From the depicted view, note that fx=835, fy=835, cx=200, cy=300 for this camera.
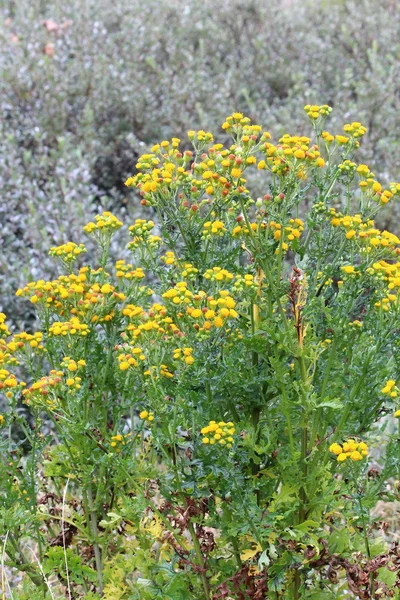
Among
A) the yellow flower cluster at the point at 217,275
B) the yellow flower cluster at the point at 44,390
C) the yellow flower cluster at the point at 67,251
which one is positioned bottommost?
the yellow flower cluster at the point at 44,390

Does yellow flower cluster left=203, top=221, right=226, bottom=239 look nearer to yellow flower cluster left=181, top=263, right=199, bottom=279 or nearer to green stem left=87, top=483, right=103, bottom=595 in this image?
yellow flower cluster left=181, top=263, right=199, bottom=279

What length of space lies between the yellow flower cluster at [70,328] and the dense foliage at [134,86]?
254 centimetres

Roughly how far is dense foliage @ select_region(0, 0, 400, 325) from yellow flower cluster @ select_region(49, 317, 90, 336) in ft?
8.32

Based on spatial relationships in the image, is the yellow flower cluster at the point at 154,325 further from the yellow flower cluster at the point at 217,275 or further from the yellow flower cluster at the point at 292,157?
the yellow flower cluster at the point at 292,157

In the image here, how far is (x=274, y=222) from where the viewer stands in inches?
89.4

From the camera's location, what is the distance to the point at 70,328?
2.33m

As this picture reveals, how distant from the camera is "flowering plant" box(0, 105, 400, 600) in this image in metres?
2.15

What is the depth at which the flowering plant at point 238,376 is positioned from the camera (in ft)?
7.07

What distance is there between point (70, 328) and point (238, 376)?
1.64 ft

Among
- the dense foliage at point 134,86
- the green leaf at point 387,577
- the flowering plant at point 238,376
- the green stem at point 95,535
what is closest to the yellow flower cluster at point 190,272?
the flowering plant at point 238,376

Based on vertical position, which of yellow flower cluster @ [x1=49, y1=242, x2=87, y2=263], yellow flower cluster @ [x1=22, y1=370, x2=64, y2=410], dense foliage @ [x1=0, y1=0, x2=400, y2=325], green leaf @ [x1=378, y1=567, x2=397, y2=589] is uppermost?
dense foliage @ [x1=0, y1=0, x2=400, y2=325]

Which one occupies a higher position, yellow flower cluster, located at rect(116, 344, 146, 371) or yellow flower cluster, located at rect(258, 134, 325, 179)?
yellow flower cluster, located at rect(258, 134, 325, 179)

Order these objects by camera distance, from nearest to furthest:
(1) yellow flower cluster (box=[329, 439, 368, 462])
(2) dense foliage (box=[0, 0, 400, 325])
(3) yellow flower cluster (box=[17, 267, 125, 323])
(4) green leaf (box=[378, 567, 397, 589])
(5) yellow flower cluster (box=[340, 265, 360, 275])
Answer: (1) yellow flower cluster (box=[329, 439, 368, 462]) → (5) yellow flower cluster (box=[340, 265, 360, 275]) → (3) yellow flower cluster (box=[17, 267, 125, 323]) → (4) green leaf (box=[378, 567, 397, 589]) → (2) dense foliage (box=[0, 0, 400, 325])

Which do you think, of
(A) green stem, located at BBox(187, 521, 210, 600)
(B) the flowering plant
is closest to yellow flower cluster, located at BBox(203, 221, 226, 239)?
(B) the flowering plant
